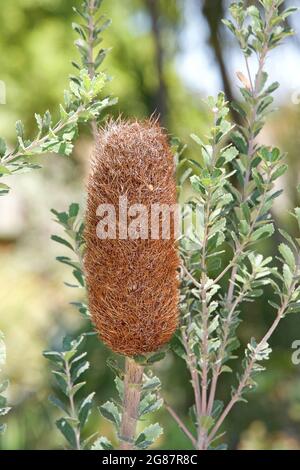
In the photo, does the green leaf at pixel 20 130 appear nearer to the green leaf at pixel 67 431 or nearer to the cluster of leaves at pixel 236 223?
the cluster of leaves at pixel 236 223

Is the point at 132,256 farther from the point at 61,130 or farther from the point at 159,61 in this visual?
the point at 159,61

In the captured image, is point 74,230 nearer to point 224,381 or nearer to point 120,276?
point 120,276

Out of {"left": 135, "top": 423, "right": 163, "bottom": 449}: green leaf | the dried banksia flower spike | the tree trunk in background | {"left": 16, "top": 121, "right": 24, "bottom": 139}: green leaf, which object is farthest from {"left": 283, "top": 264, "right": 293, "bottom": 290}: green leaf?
the tree trunk in background

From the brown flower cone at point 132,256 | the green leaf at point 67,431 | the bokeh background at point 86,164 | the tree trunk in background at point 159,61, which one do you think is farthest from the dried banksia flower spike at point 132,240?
the tree trunk in background at point 159,61

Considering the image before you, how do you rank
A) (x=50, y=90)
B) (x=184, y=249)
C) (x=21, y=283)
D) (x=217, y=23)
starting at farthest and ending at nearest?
(x=21, y=283)
(x=50, y=90)
(x=217, y=23)
(x=184, y=249)

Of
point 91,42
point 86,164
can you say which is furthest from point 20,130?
point 86,164
